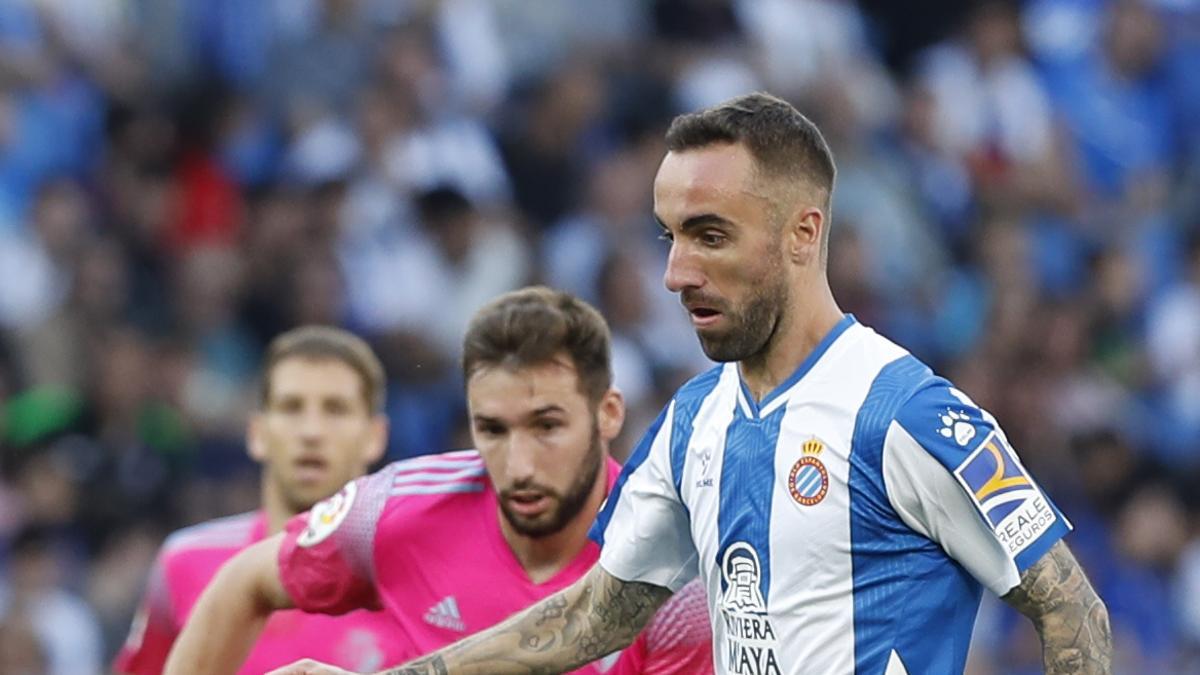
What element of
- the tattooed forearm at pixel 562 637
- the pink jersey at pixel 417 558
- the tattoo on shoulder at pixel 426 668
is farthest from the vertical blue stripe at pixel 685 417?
the pink jersey at pixel 417 558

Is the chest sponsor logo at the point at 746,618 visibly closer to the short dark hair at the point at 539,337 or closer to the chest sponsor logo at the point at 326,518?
the short dark hair at the point at 539,337

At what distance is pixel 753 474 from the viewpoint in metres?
4.40

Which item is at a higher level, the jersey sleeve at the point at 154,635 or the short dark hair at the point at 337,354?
the short dark hair at the point at 337,354

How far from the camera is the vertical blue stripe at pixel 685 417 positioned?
15.3 ft

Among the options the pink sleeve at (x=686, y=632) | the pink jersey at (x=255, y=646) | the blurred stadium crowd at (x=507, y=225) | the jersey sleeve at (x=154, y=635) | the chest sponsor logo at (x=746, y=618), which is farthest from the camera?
the blurred stadium crowd at (x=507, y=225)

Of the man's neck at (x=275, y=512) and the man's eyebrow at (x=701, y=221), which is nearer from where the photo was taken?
the man's eyebrow at (x=701, y=221)

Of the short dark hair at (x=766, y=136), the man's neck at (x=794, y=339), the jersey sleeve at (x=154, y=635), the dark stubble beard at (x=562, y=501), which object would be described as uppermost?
the short dark hair at (x=766, y=136)

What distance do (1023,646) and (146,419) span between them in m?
4.31

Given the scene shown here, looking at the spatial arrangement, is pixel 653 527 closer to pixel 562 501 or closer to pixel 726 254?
pixel 726 254

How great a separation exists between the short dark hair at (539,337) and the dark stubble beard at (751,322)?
1.22 meters

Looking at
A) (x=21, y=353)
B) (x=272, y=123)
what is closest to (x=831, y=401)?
(x=21, y=353)

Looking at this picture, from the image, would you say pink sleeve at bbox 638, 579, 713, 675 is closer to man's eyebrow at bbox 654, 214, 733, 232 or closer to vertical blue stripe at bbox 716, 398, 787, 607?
vertical blue stripe at bbox 716, 398, 787, 607

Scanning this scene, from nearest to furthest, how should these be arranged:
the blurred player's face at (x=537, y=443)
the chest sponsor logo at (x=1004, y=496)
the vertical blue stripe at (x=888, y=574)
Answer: the chest sponsor logo at (x=1004, y=496), the vertical blue stripe at (x=888, y=574), the blurred player's face at (x=537, y=443)

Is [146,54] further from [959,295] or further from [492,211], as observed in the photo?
[959,295]
